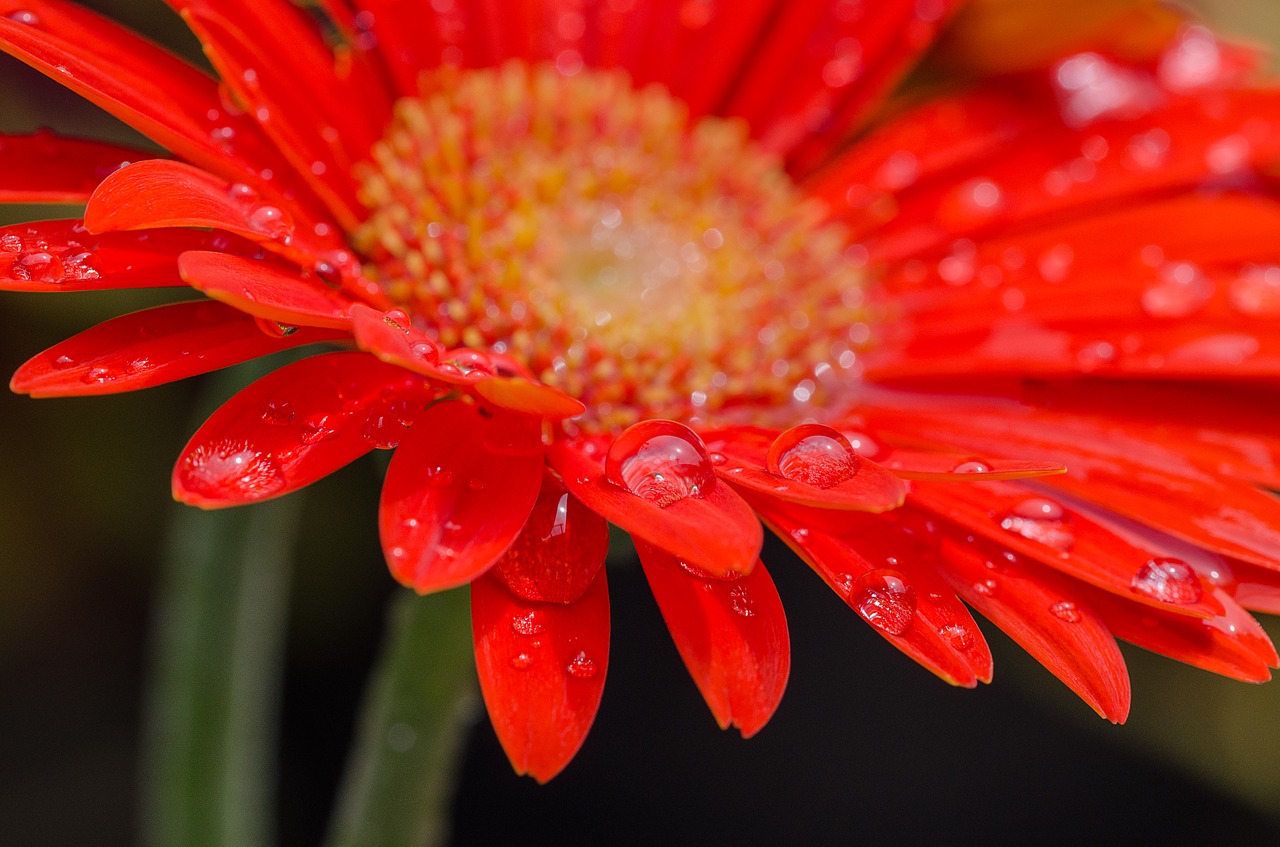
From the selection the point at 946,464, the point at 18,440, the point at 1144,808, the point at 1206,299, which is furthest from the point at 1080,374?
the point at 18,440

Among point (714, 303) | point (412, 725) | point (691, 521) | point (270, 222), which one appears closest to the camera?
point (691, 521)

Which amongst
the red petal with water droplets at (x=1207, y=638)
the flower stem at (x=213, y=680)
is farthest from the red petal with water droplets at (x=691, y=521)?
the flower stem at (x=213, y=680)

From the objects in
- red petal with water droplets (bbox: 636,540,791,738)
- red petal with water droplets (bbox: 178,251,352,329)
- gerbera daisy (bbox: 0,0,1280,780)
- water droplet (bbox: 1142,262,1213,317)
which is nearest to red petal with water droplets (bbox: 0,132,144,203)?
gerbera daisy (bbox: 0,0,1280,780)

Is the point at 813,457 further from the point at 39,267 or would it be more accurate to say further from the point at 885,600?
the point at 39,267

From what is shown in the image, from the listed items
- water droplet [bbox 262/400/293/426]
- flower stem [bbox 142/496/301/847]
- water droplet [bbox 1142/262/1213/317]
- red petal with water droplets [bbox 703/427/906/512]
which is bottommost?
flower stem [bbox 142/496/301/847]

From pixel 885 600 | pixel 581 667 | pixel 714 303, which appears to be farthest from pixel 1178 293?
pixel 581 667

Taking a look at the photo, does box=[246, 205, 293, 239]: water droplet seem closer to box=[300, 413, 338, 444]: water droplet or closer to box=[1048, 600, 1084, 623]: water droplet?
box=[300, 413, 338, 444]: water droplet
